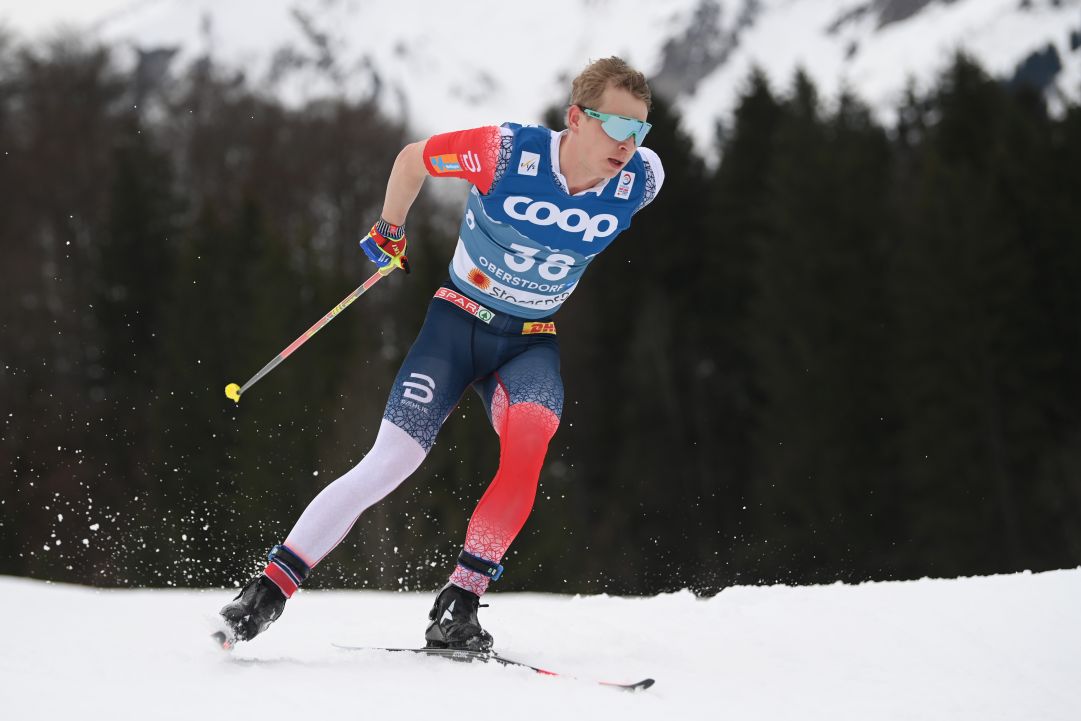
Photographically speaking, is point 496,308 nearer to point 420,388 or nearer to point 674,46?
point 420,388

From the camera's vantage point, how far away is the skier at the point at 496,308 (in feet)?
11.1

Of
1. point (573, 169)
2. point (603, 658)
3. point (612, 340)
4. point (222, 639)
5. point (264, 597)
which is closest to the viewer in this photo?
point (222, 639)

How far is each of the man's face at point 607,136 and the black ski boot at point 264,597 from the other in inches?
61.7

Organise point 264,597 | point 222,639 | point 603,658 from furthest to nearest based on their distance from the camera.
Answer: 1. point 603,658
2. point 264,597
3. point 222,639

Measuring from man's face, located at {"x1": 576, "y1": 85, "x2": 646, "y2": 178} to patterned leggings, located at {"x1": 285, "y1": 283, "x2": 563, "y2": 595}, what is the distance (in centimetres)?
64

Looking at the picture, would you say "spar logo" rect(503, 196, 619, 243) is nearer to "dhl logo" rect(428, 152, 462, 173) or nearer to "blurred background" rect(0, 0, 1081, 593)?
"dhl logo" rect(428, 152, 462, 173)

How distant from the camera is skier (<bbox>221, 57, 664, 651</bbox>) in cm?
338

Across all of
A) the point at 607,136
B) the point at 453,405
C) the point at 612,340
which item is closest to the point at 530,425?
the point at 453,405

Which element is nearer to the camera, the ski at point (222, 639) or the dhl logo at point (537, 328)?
the ski at point (222, 639)

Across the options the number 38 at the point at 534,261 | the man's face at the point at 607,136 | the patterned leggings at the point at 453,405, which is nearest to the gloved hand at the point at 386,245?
the patterned leggings at the point at 453,405

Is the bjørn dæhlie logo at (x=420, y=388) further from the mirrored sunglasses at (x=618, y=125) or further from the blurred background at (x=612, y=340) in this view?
the blurred background at (x=612, y=340)

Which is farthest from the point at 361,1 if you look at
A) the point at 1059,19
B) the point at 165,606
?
the point at 165,606

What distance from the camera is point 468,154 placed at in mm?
3537

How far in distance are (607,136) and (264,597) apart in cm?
178
